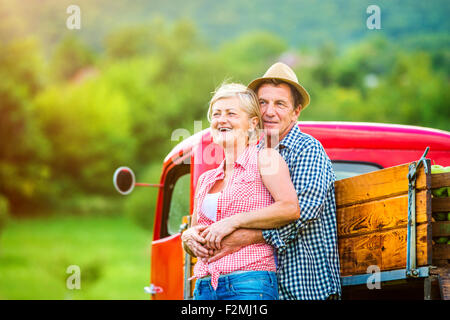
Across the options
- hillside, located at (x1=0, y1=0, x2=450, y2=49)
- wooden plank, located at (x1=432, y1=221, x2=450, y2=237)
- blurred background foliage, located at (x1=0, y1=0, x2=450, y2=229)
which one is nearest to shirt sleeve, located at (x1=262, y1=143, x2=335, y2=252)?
wooden plank, located at (x1=432, y1=221, x2=450, y2=237)

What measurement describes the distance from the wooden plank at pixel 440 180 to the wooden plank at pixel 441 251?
27cm

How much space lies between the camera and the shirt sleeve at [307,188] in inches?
112

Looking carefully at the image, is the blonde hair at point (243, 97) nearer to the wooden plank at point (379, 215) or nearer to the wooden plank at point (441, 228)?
the wooden plank at point (379, 215)

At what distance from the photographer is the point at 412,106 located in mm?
39406

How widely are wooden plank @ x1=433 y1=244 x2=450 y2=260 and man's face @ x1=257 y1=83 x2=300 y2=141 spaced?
1.00m

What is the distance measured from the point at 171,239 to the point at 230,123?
8.48 ft

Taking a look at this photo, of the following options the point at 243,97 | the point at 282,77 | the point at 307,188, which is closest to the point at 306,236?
the point at 307,188

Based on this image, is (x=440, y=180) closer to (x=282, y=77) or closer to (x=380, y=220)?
(x=380, y=220)

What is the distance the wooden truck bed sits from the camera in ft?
8.91

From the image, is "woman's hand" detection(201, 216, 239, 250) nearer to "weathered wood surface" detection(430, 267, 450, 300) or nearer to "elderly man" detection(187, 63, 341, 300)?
"elderly man" detection(187, 63, 341, 300)

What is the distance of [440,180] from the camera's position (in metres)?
2.79

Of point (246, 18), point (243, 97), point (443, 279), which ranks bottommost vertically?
point (443, 279)
